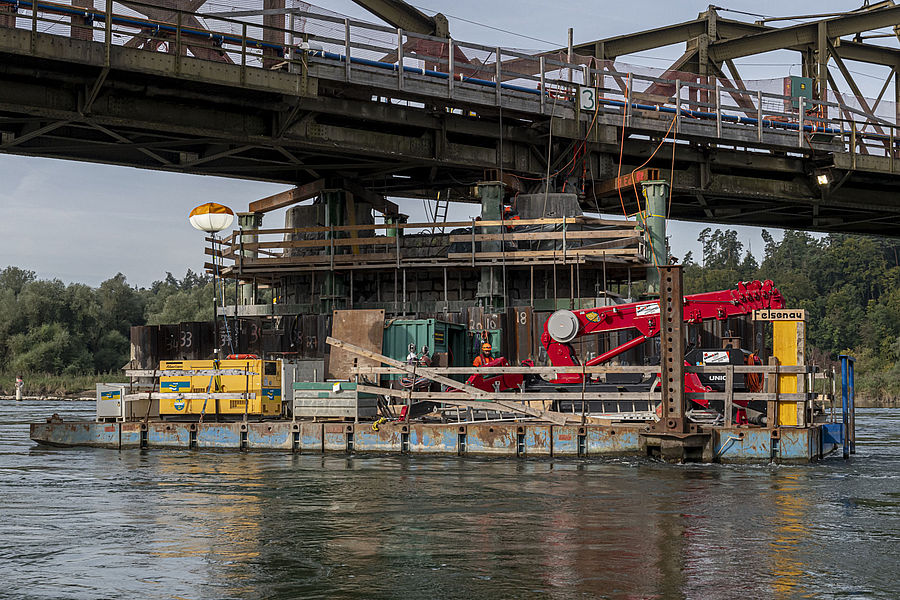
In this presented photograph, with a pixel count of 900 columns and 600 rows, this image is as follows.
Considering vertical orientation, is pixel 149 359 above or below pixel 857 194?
below

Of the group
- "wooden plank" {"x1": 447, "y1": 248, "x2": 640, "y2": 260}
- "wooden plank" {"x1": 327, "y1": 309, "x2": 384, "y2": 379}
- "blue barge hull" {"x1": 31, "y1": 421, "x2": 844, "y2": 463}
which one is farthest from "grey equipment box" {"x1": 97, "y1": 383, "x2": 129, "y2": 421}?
"wooden plank" {"x1": 447, "y1": 248, "x2": 640, "y2": 260}

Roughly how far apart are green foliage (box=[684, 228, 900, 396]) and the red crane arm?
74022 millimetres

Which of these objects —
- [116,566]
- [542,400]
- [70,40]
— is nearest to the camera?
[116,566]

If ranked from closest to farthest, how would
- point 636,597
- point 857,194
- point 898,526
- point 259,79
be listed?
1. point 636,597
2. point 898,526
3. point 259,79
4. point 857,194

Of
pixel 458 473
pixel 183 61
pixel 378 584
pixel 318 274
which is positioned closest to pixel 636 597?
pixel 378 584

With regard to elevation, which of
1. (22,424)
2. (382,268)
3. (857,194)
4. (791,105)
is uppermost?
(791,105)

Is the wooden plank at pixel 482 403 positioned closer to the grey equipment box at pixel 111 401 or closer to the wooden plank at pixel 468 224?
the grey equipment box at pixel 111 401

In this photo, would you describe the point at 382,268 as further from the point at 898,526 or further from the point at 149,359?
the point at 898,526

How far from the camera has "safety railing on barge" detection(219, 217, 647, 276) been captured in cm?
3369

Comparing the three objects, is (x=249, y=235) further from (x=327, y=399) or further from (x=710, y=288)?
(x=710, y=288)

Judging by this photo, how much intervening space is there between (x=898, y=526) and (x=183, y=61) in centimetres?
2130

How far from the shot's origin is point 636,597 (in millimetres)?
10586

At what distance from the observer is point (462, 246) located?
35562 millimetres

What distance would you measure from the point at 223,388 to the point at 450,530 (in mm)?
14328
